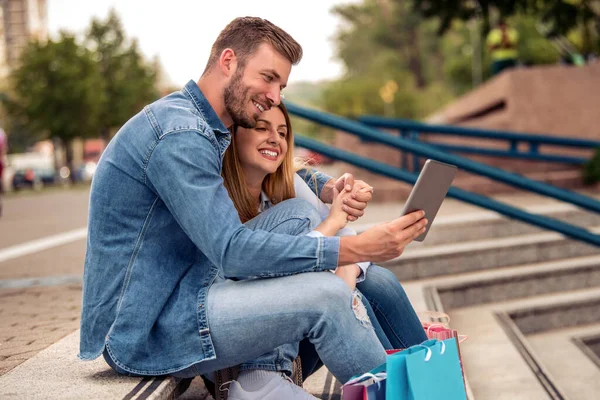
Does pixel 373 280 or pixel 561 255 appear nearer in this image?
pixel 373 280

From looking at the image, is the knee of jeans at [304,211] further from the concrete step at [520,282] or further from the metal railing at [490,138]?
the metal railing at [490,138]

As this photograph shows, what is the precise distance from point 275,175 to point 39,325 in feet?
5.33

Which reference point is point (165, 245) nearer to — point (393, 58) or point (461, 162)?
point (461, 162)

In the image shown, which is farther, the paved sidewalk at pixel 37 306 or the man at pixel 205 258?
the paved sidewalk at pixel 37 306

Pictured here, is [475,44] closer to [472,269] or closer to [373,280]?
[472,269]

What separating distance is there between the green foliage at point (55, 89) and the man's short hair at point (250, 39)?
34.7 metres

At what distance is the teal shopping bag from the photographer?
2.16m

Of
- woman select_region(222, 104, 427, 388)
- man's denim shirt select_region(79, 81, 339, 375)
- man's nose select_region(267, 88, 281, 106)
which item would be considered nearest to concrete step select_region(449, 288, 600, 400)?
woman select_region(222, 104, 427, 388)

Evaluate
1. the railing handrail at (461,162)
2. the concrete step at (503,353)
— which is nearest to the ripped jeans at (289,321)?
the concrete step at (503,353)

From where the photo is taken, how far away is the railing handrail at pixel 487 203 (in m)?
5.18

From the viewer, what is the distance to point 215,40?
2.53 metres

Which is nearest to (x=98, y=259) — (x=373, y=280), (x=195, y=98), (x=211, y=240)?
(x=211, y=240)

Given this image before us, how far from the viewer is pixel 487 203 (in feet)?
17.2

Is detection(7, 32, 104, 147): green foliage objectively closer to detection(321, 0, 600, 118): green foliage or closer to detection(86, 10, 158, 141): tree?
detection(86, 10, 158, 141): tree
